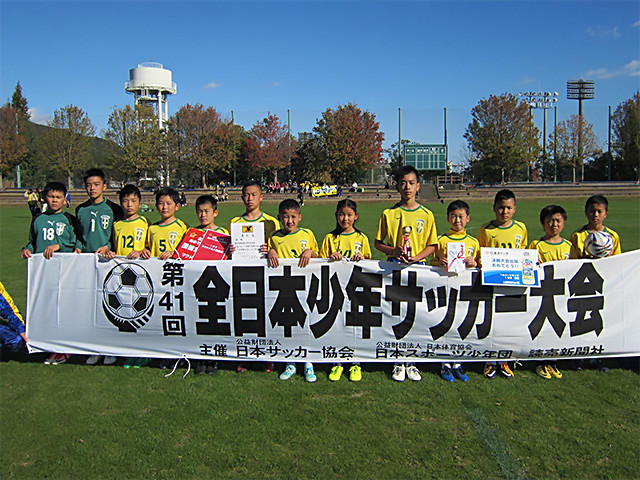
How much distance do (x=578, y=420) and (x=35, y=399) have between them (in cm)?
479

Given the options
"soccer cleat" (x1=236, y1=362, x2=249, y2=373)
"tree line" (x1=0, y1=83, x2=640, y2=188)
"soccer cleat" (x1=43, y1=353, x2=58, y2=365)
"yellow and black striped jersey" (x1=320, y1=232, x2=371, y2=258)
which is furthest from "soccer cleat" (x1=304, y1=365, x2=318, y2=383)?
"tree line" (x1=0, y1=83, x2=640, y2=188)

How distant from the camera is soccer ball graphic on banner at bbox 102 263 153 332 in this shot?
15.9ft

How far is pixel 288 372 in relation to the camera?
4609 millimetres

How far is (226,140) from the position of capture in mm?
50938

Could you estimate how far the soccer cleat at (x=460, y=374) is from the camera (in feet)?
14.6

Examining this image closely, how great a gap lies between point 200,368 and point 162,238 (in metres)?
1.51

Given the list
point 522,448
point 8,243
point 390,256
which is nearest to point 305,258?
point 390,256

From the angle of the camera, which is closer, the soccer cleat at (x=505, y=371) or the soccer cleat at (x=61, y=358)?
the soccer cleat at (x=505, y=371)

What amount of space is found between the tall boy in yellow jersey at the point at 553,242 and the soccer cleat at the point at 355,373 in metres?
2.28

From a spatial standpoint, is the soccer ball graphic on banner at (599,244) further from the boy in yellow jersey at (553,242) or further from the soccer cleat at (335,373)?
the soccer cleat at (335,373)

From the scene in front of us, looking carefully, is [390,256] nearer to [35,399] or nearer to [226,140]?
[35,399]

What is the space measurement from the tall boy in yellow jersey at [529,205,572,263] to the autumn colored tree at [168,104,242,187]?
47602 mm

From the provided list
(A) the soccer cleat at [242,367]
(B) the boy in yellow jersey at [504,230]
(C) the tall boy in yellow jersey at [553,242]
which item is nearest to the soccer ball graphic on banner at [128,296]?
(A) the soccer cleat at [242,367]

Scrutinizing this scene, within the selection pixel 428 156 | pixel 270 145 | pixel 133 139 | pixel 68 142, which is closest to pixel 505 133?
pixel 428 156
